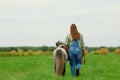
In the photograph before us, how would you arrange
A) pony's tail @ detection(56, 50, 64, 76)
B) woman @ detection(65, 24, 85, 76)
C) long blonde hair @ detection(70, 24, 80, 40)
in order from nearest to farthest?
pony's tail @ detection(56, 50, 64, 76), long blonde hair @ detection(70, 24, 80, 40), woman @ detection(65, 24, 85, 76)

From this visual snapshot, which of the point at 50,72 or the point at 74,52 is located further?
the point at 50,72

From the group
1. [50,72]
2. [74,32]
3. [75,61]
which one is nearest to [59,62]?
[75,61]

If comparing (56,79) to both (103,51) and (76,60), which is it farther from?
(103,51)

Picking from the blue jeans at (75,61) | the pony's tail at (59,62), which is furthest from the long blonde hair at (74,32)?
the pony's tail at (59,62)

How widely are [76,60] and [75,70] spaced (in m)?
0.61

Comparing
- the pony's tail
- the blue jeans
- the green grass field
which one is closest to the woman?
the blue jeans

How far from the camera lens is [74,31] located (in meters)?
18.8

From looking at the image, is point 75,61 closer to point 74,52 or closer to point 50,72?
point 74,52

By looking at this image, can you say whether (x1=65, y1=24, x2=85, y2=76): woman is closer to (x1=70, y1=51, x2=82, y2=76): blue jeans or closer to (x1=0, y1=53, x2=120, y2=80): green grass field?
(x1=70, y1=51, x2=82, y2=76): blue jeans

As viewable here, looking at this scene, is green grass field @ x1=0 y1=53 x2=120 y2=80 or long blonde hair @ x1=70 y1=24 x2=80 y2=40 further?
long blonde hair @ x1=70 y1=24 x2=80 y2=40

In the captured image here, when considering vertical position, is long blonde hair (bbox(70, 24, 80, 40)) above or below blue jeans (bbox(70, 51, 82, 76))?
above

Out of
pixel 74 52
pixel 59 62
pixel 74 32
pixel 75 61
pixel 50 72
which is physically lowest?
pixel 50 72

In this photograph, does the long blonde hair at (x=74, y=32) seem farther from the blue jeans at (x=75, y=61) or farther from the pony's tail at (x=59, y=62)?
the pony's tail at (x=59, y=62)

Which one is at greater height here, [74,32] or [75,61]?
[74,32]
